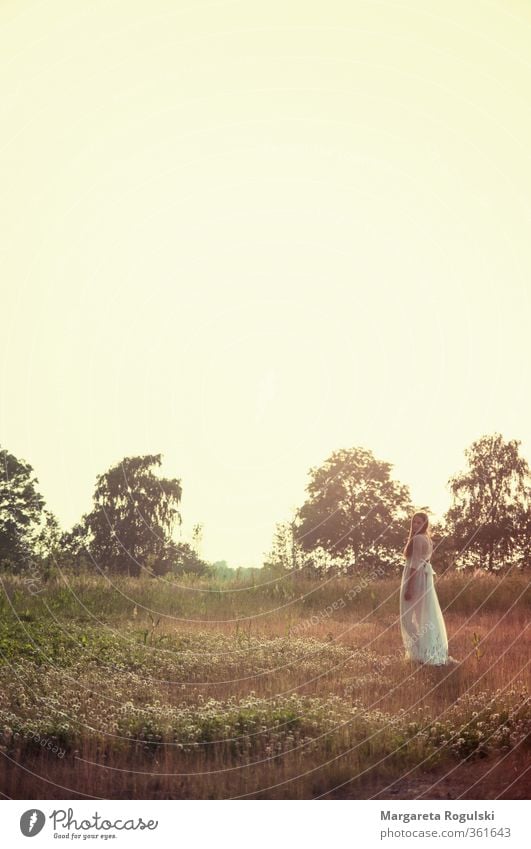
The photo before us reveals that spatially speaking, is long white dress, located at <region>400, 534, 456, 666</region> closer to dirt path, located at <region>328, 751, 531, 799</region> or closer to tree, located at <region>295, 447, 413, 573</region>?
dirt path, located at <region>328, 751, 531, 799</region>

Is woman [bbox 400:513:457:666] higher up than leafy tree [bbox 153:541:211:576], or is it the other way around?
leafy tree [bbox 153:541:211:576]

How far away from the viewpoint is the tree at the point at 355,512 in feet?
77.0

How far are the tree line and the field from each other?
3443 mm

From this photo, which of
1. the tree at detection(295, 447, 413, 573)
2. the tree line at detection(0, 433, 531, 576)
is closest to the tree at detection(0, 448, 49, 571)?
the tree line at detection(0, 433, 531, 576)

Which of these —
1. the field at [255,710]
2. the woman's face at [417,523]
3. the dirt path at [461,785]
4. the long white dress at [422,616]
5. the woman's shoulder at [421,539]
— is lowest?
the dirt path at [461,785]

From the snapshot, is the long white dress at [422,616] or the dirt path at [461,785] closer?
the dirt path at [461,785]

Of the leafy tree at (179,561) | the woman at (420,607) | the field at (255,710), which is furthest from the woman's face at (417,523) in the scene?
the leafy tree at (179,561)

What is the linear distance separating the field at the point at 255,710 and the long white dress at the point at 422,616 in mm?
376

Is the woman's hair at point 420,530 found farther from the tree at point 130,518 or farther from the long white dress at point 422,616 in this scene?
the tree at point 130,518

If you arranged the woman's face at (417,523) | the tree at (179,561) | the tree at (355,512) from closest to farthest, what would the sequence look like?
the woman's face at (417,523), the tree at (179,561), the tree at (355,512)

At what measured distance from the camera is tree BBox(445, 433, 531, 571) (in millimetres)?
20922

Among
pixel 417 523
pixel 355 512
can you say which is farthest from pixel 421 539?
pixel 355 512

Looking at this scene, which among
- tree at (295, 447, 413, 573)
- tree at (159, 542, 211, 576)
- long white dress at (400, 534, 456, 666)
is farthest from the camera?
tree at (295, 447, 413, 573)
